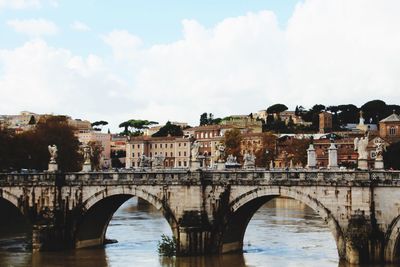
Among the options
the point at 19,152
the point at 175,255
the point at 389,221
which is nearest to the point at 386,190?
the point at 389,221

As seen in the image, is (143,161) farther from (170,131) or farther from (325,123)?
(170,131)

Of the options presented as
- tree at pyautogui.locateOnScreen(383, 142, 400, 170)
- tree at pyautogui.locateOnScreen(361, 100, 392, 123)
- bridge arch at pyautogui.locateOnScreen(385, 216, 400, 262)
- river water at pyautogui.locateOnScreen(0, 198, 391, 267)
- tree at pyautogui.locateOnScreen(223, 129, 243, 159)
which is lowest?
river water at pyautogui.locateOnScreen(0, 198, 391, 267)

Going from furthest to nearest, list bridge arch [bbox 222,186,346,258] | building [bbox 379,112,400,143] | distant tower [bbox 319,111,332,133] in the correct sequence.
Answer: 1. distant tower [bbox 319,111,332,133]
2. building [bbox 379,112,400,143]
3. bridge arch [bbox 222,186,346,258]

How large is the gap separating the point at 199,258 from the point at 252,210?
359 centimetres

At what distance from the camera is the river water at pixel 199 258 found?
3145 centimetres

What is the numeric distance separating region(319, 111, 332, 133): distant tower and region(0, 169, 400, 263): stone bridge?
267ft

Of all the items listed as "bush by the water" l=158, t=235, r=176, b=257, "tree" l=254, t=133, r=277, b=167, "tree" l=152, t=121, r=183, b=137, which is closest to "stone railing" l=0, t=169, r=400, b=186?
"bush by the water" l=158, t=235, r=176, b=257

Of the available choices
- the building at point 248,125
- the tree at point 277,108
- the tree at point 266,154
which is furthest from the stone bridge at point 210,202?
the tree at point 277,108

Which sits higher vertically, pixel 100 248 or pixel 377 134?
pixel 377 134

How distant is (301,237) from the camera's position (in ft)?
129

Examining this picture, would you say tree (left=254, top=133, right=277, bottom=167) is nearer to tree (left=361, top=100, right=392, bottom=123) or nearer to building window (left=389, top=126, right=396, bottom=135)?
building window (left=389, top=126, right=396, bottom=135)

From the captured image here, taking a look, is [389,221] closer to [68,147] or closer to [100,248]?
[100,248]

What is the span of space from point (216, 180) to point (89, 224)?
7786 mm

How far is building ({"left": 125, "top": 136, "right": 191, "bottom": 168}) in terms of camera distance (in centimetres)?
11573
